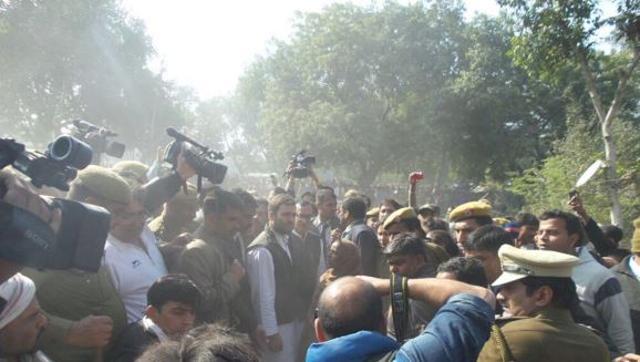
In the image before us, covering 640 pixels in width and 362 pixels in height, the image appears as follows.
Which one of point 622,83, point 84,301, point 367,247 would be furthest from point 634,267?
point 622,83

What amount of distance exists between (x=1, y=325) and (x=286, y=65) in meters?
28.4

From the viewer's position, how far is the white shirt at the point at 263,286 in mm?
4188

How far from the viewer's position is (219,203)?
156 inches

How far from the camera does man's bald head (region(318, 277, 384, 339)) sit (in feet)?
6.13

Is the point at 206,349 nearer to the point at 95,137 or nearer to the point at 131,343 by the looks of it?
the point at 131,343

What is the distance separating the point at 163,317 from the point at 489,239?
2213 millimetres

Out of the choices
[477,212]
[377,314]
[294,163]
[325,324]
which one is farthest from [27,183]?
[294,163]

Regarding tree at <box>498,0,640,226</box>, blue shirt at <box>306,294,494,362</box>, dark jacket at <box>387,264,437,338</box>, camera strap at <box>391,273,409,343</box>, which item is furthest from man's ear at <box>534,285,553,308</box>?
tree at <box>498,0,640,226</box>

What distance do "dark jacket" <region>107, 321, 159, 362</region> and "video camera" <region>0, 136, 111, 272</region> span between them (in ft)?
3.94

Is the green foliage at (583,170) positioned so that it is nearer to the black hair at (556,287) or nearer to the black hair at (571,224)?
the black hair at (571,224)

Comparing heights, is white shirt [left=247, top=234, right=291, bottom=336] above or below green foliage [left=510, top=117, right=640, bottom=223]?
below

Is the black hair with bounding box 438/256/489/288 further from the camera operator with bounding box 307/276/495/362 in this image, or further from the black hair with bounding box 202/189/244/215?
the black hair with bounding box 202/189/244/215

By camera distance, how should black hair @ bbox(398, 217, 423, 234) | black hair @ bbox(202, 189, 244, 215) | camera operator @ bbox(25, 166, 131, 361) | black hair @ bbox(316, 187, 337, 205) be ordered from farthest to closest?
black hair @ bbox(316, 187, 337, 205) → black hair @ bbox(398, 217, 423, 234) → black hair @ bbox(202, 189, 244, 215) → camera operator @ bbox(25, 166, 131, 361)

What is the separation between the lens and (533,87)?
26.1 metres
